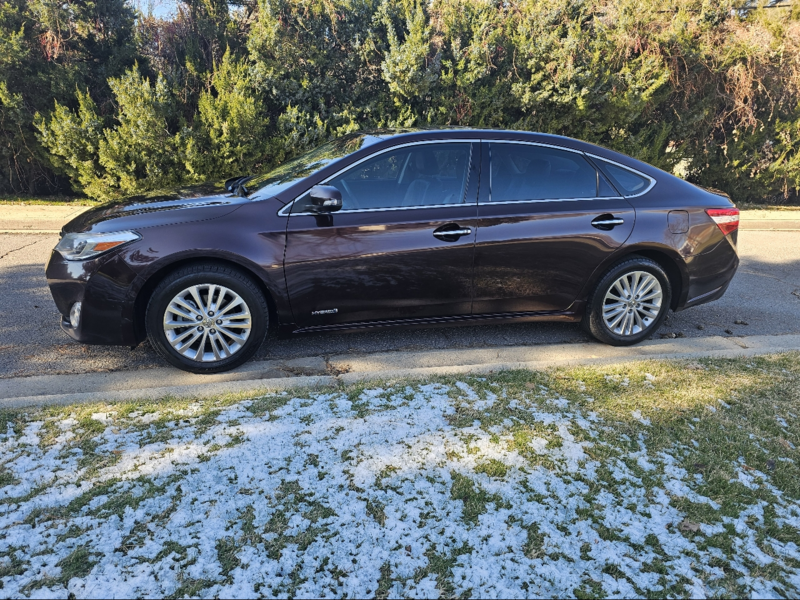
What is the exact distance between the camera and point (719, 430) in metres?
3.21

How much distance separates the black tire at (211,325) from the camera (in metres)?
3.82

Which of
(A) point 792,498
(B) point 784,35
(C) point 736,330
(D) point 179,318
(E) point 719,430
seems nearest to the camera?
(A) point 792,498

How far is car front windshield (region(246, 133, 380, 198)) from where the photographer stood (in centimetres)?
425

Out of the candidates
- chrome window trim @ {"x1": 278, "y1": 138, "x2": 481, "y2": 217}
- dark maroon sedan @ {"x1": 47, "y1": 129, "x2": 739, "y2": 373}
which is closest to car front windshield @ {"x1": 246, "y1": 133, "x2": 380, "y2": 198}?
dark maroon sedan @ {"x1": 47, "y1": 129, "x2": 739, "y2": 373}

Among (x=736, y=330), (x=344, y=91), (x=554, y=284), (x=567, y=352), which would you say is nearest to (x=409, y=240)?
(x=554, y=284)

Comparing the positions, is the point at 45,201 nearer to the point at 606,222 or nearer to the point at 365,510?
the point at 606,222

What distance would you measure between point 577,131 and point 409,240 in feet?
26.4

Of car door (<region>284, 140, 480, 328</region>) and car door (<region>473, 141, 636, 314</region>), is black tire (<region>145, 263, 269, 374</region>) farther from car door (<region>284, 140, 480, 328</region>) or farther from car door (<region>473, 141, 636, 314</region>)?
car door (<region>473, 141, 636, 314</region>)

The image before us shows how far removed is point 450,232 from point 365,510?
A: 2.28 meters

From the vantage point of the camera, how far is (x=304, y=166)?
449 centimetres

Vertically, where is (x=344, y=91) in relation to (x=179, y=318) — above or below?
above

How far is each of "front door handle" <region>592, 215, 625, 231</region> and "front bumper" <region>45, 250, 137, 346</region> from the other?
332 cm

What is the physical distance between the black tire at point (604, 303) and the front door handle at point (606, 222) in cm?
32

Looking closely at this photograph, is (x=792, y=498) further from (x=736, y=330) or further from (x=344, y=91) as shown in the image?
(x=344, y=91)
